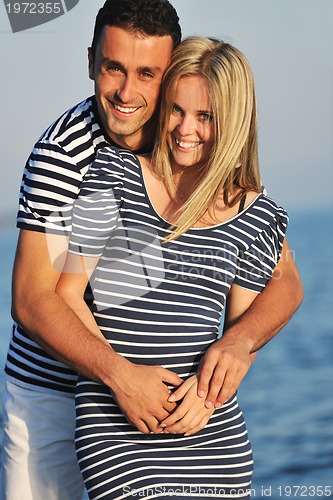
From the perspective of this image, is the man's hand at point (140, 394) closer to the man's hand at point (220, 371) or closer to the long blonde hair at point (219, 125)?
the man's hand at point (220, 371)

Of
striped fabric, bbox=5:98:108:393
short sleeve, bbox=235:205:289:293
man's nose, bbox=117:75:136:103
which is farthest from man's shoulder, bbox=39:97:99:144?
short sleeve, bbox=235:205:289:293

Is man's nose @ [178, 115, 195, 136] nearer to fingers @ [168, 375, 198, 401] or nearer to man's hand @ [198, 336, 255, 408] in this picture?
man's hand @ [198, 336, 255, 408]

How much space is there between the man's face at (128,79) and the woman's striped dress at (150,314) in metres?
0.18

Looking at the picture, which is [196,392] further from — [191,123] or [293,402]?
[293,402]

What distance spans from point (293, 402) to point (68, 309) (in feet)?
23.3

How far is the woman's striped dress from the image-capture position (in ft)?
8.98

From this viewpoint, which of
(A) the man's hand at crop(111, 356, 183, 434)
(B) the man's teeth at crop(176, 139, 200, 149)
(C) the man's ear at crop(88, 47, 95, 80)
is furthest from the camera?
(C) the man's ear at crop(88, 47, 95, 80)

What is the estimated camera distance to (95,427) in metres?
2.76

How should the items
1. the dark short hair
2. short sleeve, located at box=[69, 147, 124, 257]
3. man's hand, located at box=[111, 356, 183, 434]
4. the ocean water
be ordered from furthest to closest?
the ocean water < the dark short hair < short sleeve, located at box=[69, 147, 124, 257] < man's hand, located at box=[111, 356, 183, 434]

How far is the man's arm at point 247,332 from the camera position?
2754 millimetres

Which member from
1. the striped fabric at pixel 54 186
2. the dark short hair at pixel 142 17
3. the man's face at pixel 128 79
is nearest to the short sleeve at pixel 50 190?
the striped fabric at pixel 54 186

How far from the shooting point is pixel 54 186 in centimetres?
293

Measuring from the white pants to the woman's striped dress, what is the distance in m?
0.41

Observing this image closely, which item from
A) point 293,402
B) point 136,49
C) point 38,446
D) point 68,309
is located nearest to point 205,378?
point 68,309
